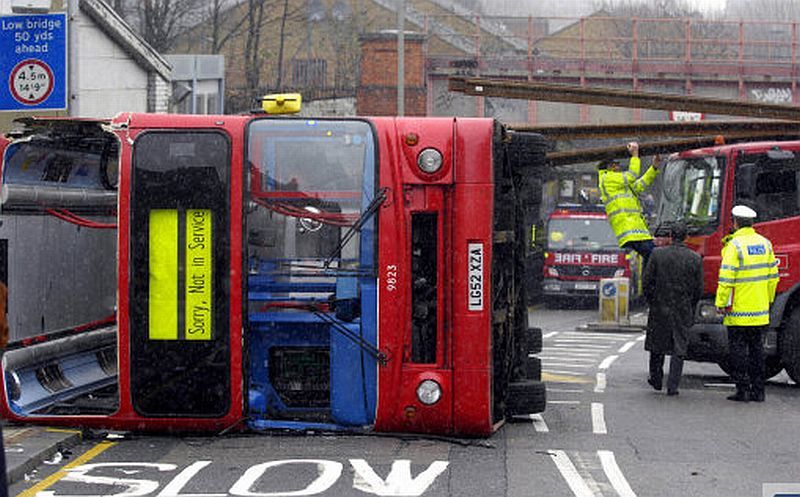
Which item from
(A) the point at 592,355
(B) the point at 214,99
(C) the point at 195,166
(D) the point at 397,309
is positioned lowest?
(A) the point at 592,355

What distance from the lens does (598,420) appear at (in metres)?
13.0

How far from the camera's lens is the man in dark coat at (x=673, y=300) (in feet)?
49.2

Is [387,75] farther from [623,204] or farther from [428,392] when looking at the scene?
[428,392]

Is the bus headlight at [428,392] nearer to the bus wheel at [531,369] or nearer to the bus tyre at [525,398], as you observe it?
the bus tyre at [525,398]

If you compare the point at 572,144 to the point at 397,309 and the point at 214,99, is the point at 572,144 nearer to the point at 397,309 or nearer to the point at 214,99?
the point at 214,99

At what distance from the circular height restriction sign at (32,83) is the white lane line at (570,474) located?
6.69m

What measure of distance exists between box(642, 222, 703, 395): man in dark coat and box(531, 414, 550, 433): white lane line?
2398 millimetres

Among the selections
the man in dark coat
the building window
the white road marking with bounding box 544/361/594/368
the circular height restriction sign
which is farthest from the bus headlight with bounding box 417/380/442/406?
the building window

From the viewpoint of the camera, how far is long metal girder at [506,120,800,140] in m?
15.1

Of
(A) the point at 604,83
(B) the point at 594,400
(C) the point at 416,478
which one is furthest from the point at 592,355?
(A) the point at 604,83

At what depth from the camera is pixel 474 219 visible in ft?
36.7

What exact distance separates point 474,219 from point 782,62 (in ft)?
101

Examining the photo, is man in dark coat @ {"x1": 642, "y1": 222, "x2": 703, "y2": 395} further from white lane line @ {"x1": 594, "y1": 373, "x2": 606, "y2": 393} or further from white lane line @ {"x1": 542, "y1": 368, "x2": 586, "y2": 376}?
white lane line @ {"x1": 542, "y1": 368, "x2": 586, "y2": 376}

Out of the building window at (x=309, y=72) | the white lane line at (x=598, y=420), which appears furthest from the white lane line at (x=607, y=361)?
the building window at (x=309, y=72)
